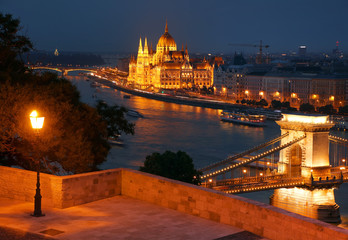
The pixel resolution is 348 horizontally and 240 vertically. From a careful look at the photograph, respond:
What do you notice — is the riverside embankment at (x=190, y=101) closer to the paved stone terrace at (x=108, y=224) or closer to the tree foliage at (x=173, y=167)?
the tree foliage at (x=173, y=167)

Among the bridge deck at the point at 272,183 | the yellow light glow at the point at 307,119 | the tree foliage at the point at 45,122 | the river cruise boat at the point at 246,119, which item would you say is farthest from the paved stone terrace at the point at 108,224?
the river cruise boat at the point at 246,119

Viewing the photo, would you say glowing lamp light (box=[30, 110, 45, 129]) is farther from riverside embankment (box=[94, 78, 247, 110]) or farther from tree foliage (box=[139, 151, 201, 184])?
riverside embankment (box=[94, 78, 247, 110])

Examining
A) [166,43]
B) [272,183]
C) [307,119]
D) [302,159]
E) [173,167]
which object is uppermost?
[166,43]

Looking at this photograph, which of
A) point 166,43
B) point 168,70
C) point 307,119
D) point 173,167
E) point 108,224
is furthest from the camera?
point 166,43

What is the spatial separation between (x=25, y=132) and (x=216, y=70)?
168 ft

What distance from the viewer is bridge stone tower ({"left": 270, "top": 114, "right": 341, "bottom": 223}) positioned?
13000 mm

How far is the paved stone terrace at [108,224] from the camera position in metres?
3.10

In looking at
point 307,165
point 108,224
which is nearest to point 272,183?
point 307,165

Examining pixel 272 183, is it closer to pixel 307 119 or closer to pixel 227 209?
pixel 307 119

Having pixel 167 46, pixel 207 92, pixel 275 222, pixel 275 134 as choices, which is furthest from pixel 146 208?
pixel 167 46

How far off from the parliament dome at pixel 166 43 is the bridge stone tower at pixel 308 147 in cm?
5243

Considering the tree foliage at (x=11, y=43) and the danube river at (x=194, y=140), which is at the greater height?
the tree foliage at (x=11, y=43)

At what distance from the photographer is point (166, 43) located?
66500mm

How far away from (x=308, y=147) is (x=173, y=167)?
13.3 feet
